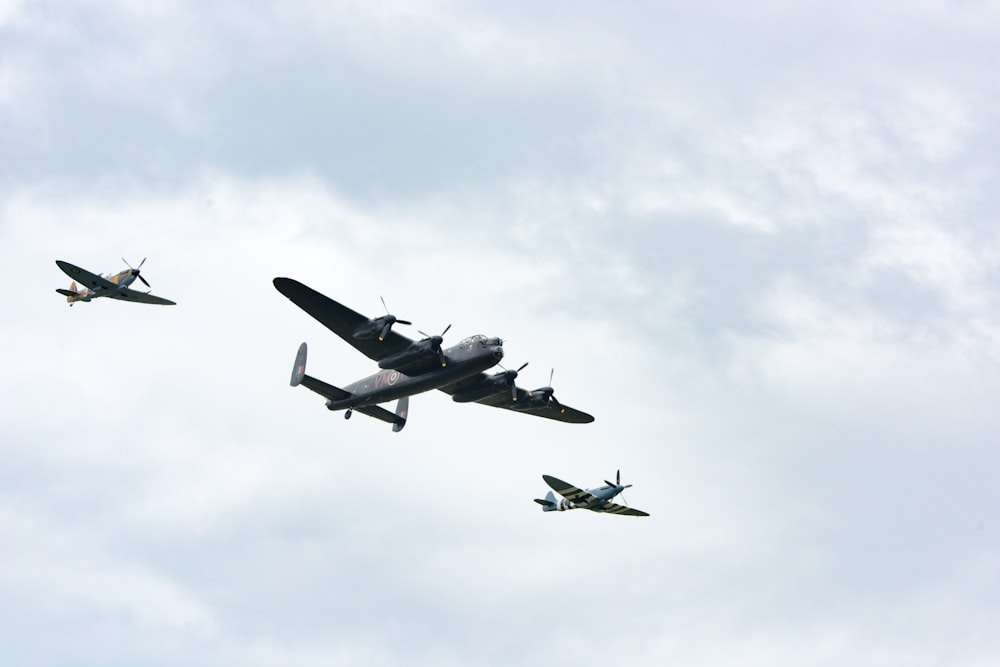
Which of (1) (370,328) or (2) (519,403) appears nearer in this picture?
(1) (370,328)

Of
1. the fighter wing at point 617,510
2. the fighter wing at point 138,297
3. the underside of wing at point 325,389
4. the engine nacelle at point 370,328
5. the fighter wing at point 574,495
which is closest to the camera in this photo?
the engine nacelle at point 370,328

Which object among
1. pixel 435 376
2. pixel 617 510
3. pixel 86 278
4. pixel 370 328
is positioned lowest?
pixel 617 510

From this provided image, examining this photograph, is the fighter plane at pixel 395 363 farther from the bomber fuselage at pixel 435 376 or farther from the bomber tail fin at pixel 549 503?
the bomber tail fin at pixel 549 503

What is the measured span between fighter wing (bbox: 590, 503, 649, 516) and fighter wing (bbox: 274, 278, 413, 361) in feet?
81.1

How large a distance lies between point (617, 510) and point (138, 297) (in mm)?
45051

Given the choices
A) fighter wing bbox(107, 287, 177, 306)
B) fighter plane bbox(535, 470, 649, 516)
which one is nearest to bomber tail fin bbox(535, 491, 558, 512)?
fighter plane bbox(535, 470, 649, 516)

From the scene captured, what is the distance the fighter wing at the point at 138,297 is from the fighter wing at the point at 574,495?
126 ft

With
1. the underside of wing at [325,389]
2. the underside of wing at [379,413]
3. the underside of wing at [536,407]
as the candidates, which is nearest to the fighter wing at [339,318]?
the underside of wing at [325,389]

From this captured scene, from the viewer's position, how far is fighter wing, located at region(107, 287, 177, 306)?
80.8 meters

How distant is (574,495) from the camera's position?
240 feet

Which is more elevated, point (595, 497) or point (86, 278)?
point (86, 278)

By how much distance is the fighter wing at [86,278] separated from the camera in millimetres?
75375

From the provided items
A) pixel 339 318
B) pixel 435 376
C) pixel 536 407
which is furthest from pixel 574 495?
pixel 339 318

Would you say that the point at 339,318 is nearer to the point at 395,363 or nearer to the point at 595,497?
the point at 395,363
